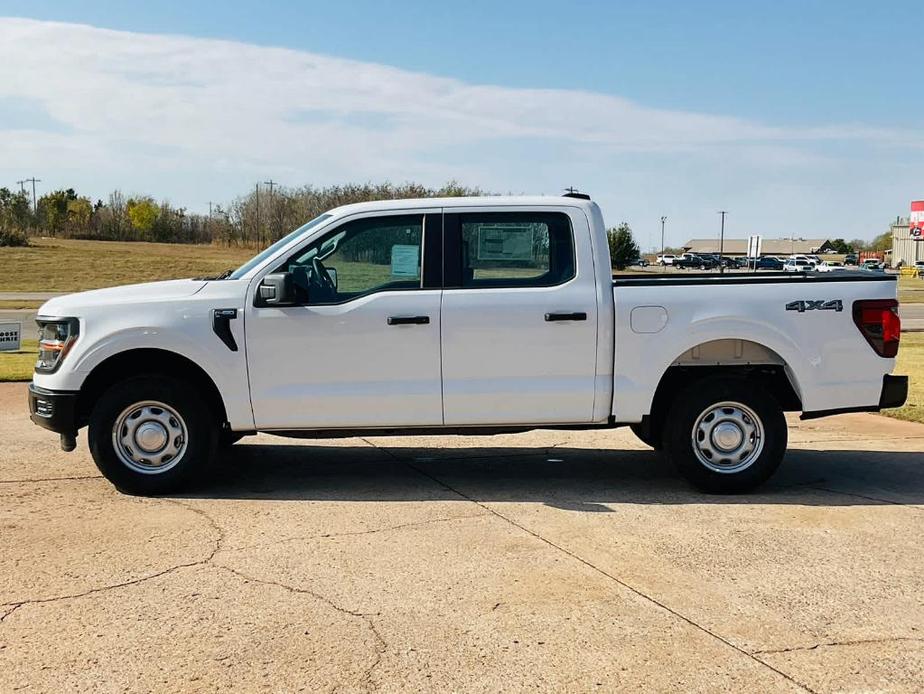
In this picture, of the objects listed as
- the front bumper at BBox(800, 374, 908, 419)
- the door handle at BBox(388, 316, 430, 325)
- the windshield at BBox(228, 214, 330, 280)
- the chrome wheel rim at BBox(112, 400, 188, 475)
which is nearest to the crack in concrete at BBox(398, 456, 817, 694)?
the door handle at BBox(388, 316, 430, 325)

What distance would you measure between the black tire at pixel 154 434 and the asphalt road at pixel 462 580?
201mm

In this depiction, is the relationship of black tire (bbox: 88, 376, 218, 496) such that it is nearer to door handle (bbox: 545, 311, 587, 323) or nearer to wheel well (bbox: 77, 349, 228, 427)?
wheel well (bbox: 77, 349, 228, 427)

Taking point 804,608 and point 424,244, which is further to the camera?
point 424,244

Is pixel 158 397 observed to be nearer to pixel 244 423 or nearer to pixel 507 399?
pixel 244 423

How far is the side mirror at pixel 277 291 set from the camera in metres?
6.46

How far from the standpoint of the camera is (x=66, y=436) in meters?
6.78

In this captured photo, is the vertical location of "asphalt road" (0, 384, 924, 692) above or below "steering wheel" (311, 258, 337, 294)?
below

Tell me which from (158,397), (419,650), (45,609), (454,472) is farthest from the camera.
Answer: (454,472)

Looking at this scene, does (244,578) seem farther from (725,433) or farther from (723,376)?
(723,376)

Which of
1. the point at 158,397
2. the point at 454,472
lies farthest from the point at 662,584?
the point at 158,397

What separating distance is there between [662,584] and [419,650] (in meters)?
1.48

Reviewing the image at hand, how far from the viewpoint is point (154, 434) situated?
21.9ft

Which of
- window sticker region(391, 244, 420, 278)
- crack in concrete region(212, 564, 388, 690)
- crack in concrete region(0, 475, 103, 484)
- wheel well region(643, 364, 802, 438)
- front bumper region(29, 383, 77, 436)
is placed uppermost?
window sticker region(391, 244, 420, 278)

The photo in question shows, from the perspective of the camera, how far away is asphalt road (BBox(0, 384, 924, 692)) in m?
3.95
